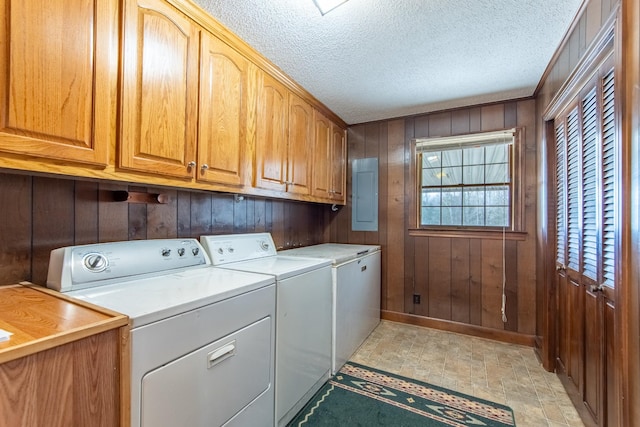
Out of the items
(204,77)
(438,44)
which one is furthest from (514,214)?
(204,77)

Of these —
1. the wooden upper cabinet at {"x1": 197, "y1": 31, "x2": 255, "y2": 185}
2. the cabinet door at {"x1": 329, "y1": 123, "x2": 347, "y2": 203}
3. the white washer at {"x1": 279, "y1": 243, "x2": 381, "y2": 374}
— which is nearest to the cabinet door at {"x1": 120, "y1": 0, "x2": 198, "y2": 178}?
the wooden upper cabinet at {"x1": 197, "y1": 31, "x2": 255, "y2": 185}

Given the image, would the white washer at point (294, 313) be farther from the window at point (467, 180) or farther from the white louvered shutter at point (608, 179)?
the window at point (467, 180)

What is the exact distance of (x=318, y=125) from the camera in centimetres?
288

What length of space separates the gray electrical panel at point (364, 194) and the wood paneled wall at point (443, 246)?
0.06 meters

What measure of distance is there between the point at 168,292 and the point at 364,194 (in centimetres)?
259

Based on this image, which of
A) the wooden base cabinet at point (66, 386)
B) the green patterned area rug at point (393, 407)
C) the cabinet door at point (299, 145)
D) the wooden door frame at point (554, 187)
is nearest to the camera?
the wooden base cabinet at point (66, 386)

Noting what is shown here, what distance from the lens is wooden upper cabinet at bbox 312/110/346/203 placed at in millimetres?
2843

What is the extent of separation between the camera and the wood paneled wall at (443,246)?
8.89ft

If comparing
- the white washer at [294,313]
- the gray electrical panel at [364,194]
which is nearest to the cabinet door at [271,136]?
the white washer at [294,313]

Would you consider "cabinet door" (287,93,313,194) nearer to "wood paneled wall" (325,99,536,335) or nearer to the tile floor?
"wood paneled wall" (325,99,536,335)

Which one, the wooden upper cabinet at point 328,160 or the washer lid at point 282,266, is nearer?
the washer lid at point 282,266

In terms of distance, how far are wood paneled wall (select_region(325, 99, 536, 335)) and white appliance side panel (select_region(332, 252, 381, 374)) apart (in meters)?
0.31

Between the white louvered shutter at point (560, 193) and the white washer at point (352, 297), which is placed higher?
the white louvered shutter at point (560, 193)

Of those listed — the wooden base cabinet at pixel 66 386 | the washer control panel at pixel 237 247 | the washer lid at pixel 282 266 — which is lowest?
the wooden base cabinet at pixel 66 386
